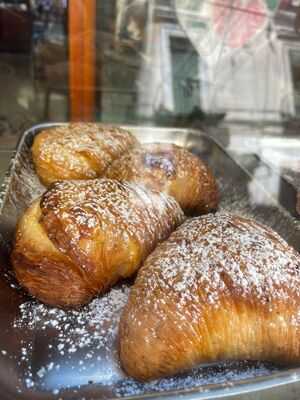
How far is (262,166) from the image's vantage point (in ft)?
5.46

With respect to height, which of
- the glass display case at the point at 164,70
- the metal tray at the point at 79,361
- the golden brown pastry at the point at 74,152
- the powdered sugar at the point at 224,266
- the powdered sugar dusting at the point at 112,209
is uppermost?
the glass display case at the point at 164,70


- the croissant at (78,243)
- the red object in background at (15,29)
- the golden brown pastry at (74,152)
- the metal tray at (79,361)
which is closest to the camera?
the metal tray at (79,361)

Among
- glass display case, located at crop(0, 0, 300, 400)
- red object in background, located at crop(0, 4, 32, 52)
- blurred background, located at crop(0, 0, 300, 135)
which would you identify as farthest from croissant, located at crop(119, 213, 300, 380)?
red object in background, located at crop(0, 4, 32, 52)

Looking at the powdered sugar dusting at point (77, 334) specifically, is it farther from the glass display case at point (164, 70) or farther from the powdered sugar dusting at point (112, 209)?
the glass display case at point (164, 70)

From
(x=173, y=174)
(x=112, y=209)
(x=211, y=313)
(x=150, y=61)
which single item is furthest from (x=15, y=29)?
(x=211, y=313)

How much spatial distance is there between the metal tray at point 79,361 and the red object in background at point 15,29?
116cm

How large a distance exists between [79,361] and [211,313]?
0.97ft

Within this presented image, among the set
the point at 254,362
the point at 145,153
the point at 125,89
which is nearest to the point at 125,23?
the point at 125,89

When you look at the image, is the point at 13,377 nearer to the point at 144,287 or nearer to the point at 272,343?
the point at 144,287

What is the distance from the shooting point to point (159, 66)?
2389 mm

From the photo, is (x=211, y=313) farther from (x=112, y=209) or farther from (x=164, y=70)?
(x=164, y=70)

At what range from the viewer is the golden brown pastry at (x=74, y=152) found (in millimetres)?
1512

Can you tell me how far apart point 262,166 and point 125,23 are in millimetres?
1026

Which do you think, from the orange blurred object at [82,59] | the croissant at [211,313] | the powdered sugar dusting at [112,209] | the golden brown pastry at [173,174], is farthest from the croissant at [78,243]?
the orange blurred object at [82,59]
